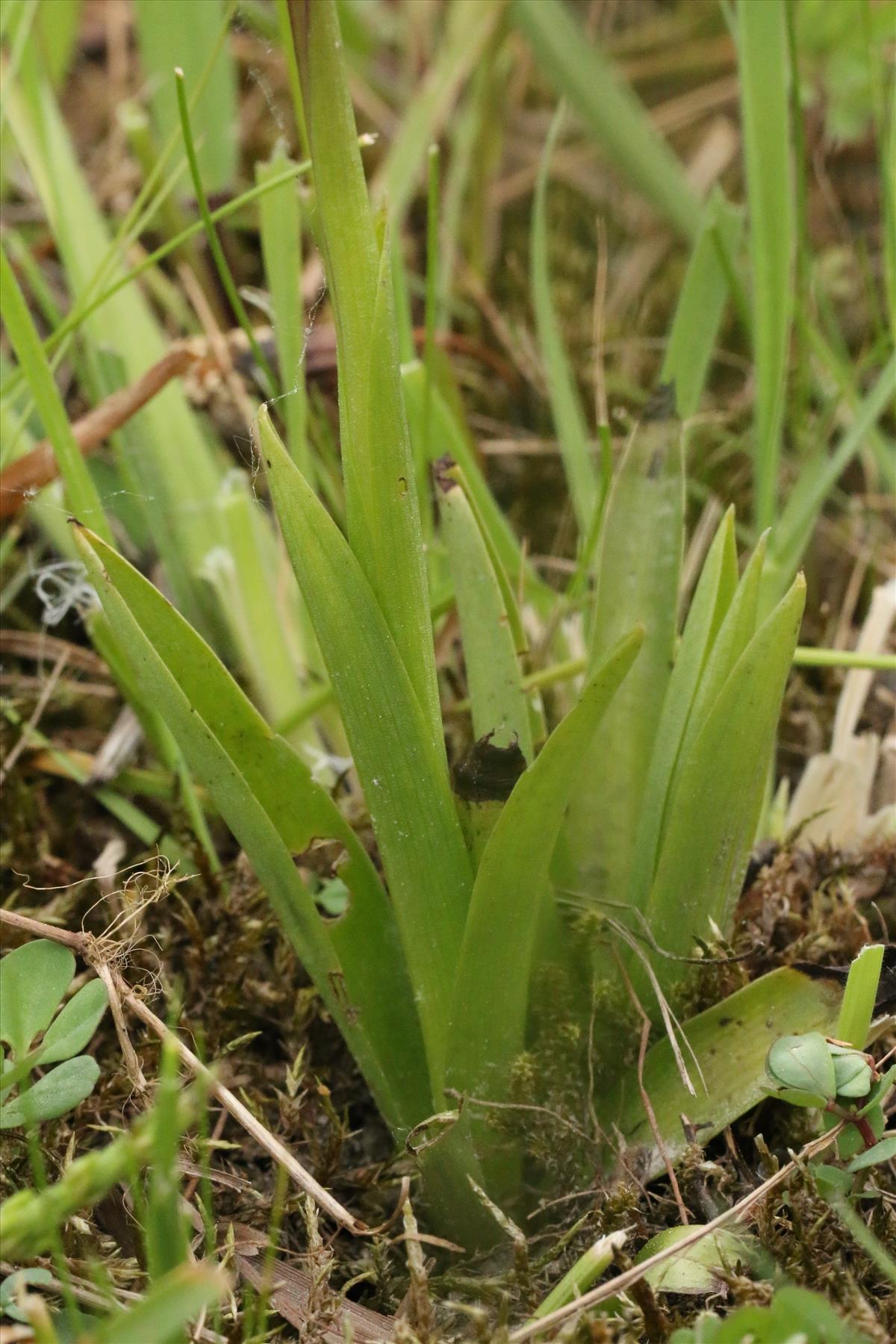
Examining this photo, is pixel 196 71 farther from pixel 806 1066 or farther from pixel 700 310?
pixel 806 1066

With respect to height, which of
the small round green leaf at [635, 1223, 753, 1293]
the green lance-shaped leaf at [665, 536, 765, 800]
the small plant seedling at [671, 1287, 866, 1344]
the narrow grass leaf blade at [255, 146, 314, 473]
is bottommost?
the small round green leaf at [635, 1223, 753, 1293]

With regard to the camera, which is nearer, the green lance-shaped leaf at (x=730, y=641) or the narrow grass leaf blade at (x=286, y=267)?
the green lance-shaped leaf at (x=730, y=641)

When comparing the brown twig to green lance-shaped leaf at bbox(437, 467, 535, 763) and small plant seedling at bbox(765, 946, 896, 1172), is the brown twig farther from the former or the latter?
green lance-shaped leaf at bbox(437, 467, 535, 763)

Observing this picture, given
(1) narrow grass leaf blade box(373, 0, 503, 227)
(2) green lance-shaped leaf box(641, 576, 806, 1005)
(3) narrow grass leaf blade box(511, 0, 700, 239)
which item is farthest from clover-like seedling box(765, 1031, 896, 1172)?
(3) narrow grass leaf blade box(511, 0, 700, 239)

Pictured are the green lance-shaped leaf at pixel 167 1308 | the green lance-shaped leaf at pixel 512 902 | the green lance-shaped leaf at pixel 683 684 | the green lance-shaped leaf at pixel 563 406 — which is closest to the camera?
the green lance-shaped leaf at pixel 167 1308

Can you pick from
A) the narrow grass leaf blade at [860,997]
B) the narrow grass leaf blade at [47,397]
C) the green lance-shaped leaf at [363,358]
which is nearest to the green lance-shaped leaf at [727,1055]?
the narrow grass leaf blade at [860,997]

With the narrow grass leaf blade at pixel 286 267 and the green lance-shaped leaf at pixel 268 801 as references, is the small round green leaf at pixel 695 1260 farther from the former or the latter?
the narrow grass leaf blade at pixel 286 267

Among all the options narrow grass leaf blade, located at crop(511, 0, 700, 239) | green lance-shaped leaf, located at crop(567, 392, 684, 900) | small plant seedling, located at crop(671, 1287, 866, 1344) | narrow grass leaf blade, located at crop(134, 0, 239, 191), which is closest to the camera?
small plant seedling, located at crop(671, 1287, 866, 1344)

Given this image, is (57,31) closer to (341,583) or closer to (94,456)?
(94,456)
